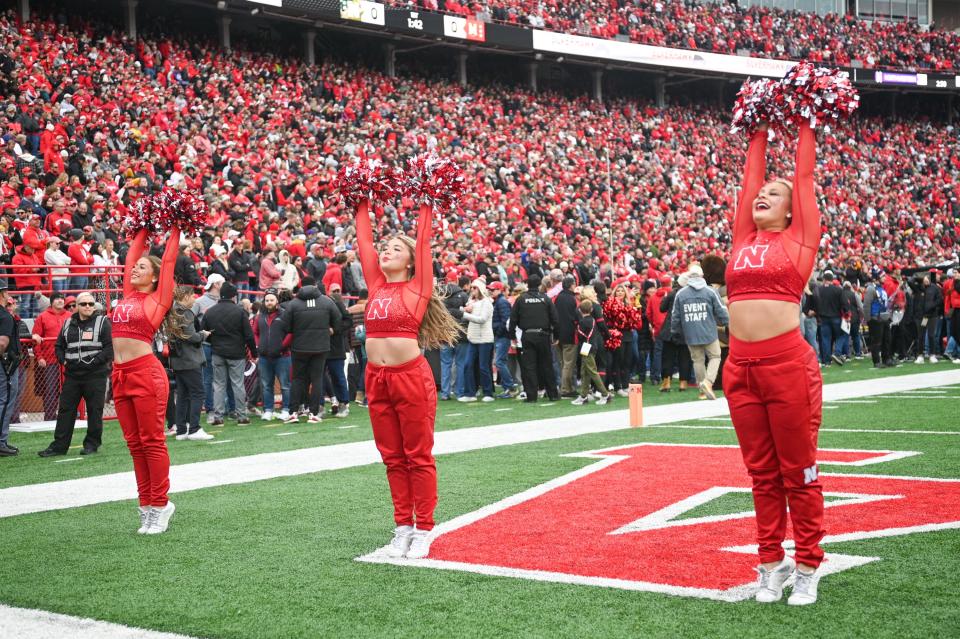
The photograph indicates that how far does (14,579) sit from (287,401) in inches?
358

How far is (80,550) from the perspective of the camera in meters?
5.99

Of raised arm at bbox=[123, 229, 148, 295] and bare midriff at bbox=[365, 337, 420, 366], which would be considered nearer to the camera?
bare midriff at bbox=[365, 337, 420, 366]

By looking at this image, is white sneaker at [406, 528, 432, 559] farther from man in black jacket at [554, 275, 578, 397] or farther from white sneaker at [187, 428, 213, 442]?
man in black jacket at [554, 275, 578, 397]

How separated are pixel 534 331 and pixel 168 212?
8.61 meters

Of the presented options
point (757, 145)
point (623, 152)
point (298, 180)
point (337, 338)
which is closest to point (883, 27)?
point (623, 152)

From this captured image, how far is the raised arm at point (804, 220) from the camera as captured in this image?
15.0 feet

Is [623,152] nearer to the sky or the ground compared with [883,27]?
nearer to the ground

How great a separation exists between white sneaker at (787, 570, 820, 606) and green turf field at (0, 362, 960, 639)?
0.05m

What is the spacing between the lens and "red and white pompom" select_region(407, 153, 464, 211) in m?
5.99

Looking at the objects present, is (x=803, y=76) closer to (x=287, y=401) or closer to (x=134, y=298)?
(x=134, y=298)

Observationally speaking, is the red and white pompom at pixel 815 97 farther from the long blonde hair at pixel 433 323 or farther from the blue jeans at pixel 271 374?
the blue jeans at pixel 271 374

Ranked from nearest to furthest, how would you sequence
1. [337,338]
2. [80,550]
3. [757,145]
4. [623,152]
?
[757,145], [80,550], [337,338], [623,152]

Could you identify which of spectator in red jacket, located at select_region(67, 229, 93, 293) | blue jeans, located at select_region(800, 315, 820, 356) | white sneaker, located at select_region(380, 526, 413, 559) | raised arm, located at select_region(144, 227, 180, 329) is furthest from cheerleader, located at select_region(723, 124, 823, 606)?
blue jeans, located at select_region(800, 315, 820, 356)

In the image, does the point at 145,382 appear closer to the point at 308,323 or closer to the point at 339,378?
the point at 308,323
